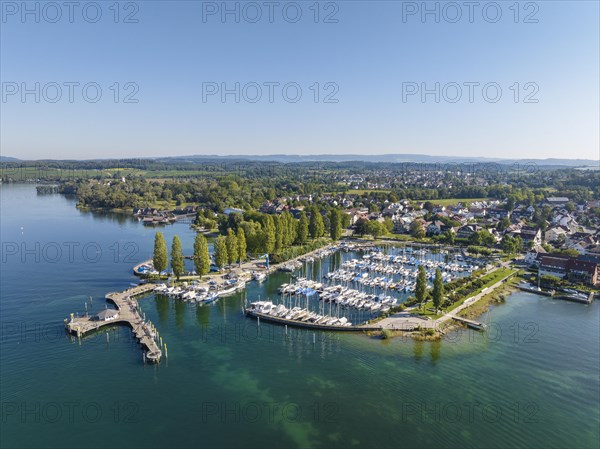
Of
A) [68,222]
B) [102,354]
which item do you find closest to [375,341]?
[102,354]

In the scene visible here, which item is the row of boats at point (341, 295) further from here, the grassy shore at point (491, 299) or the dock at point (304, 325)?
the grassy shore at point (491, 299)

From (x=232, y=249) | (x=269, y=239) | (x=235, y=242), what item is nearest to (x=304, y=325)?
(x=232, y=249)

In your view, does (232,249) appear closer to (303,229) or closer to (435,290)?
(303,229)

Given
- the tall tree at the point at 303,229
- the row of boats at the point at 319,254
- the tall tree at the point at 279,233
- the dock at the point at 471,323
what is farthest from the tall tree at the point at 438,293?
the tall tree at the point at 303,229

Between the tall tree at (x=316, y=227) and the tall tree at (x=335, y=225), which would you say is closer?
the tall tree at (x=335, y=225)

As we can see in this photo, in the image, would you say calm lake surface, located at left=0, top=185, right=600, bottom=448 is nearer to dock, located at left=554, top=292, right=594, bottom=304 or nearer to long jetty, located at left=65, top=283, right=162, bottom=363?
long jetty, located at left=65, top=283, right=162, bottom=363

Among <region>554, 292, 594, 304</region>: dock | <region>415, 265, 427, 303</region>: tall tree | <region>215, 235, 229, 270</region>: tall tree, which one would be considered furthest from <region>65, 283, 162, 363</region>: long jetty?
<region>554, 292, 594, 304</region>: dock
